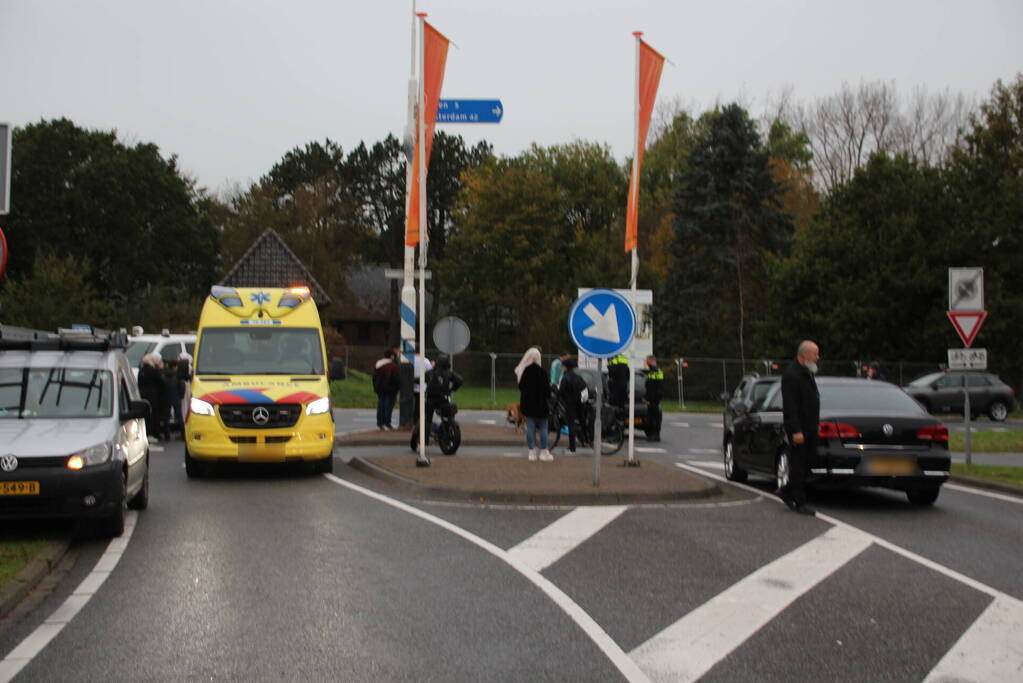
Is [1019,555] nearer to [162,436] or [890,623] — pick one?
[890,623]

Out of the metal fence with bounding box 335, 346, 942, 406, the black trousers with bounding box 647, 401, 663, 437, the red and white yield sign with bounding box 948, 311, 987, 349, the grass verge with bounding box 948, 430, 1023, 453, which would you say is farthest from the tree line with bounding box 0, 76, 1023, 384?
the red and white yield sign with bounding box 948, 311, 987, 349

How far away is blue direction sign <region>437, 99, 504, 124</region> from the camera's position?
634 inches

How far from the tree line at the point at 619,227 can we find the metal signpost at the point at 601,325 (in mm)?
34805

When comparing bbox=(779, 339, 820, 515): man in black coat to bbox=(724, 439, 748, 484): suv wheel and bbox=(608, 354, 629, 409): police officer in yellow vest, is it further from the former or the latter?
bbox=(608, 354, 629, 409): police officer in yellow vest

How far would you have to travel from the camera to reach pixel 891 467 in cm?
1341

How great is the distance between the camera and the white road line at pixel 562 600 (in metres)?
6.39

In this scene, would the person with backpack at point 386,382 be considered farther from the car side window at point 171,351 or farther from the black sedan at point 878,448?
the black sedan at point 878,448

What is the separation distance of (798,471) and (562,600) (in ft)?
18.5

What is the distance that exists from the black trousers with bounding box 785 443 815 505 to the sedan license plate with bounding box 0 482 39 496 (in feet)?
24.6

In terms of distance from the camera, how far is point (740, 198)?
52.6 m

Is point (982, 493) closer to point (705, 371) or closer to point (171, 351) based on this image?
point (171, 351)

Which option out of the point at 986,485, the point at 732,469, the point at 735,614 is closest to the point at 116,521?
the point at 735,614

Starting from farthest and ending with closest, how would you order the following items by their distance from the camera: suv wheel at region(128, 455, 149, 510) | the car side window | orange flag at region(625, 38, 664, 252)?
the car side window, orange flag at region(625, 38, 664, 252), suv wheel at region(128, 455, 149, 510)

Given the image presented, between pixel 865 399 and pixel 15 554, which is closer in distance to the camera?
pixel 15 554
